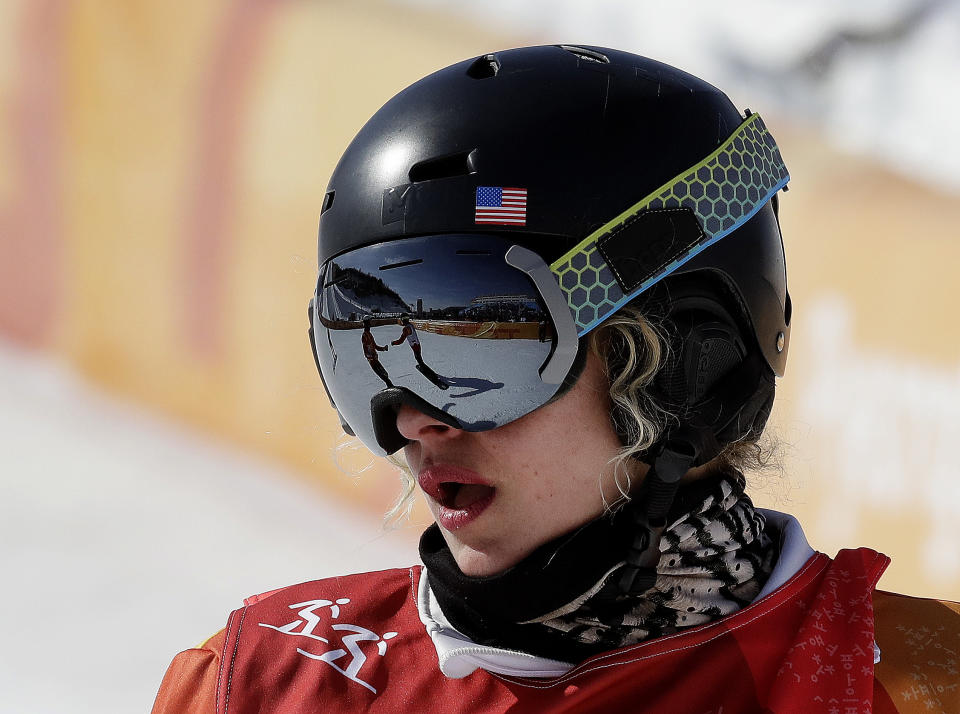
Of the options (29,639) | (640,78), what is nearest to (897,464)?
(640,78)

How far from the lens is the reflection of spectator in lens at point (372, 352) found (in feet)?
4.60

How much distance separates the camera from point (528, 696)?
144 centimetres

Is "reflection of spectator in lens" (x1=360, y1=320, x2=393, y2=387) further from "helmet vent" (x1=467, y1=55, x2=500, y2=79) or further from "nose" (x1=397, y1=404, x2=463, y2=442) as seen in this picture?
"helmet vent" (x1=467, y1=55, x2=500, y2=79)

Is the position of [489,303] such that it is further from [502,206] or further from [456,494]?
[456,494]

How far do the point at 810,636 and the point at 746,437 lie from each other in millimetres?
333

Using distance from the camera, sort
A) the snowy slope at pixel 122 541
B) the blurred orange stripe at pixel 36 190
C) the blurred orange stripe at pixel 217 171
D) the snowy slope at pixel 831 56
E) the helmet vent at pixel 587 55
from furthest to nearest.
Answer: the blurred orange stripe at pixel 36 190, the blurred orange stripe at pixel 217 171, the snowy slope at pixel 831 56, the snowy slope at pixel 122 541, the helmet vent at pixel 587 55

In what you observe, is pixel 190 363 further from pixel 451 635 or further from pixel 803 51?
pixel 451 635

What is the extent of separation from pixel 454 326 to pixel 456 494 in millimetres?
262

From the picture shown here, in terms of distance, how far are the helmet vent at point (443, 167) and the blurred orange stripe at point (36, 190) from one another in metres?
4.16

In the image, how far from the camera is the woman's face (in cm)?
138

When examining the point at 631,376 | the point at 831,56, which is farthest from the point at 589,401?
the point at 831,56

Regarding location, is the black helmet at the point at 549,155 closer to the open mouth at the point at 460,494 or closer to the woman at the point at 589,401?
the woman at the point at 589,401

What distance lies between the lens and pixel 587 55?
1.57 m

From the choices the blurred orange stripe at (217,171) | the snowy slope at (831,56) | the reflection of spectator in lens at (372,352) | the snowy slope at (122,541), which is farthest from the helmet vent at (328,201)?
the blurred orange stripe at (217,171)
